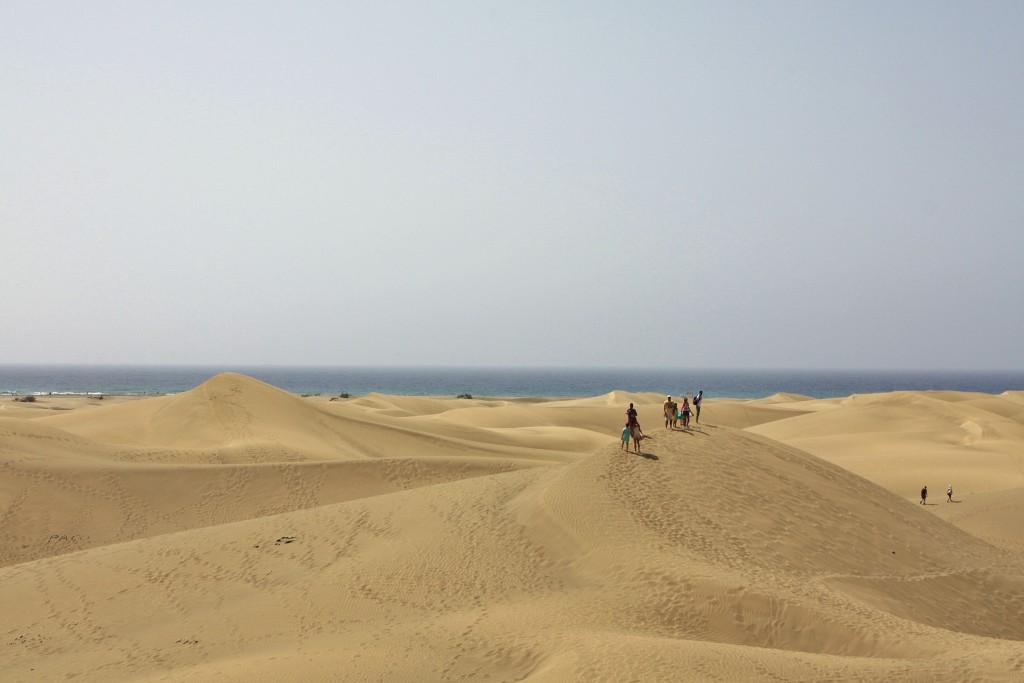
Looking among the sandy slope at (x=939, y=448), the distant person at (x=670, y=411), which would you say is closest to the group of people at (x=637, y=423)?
the distant person at (x=670, y=411)

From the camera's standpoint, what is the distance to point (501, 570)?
47.4 ft

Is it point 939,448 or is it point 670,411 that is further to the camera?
point 939,448

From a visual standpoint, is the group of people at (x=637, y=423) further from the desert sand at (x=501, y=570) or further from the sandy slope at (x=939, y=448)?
the sandy slope at (x=939, y=448)

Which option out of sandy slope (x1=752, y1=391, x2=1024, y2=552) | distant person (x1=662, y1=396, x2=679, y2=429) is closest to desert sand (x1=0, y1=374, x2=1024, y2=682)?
sandy slope (x1=752, y1=391, x2=1024, y2=552)

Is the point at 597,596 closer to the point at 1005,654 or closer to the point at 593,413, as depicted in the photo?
the point at 1005,654

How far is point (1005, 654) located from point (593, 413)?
45.5 metres

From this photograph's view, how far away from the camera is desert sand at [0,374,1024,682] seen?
10883 millimetres

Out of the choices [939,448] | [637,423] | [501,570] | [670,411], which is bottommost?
[501,570]

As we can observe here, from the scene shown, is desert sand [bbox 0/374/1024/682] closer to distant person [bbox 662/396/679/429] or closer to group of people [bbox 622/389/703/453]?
group of people [bbox 622/389/703/453]

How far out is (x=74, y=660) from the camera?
12.4 metres

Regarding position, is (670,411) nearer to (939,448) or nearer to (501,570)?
(501,570)

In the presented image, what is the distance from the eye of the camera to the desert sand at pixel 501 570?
10883 millimetres

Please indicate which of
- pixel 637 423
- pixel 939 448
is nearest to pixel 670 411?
pixel 637 423

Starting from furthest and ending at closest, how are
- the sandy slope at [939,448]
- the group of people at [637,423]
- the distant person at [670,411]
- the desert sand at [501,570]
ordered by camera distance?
the sandy slope at [939,448]
the distant person at [670,411]
the group of people at [637,423]
the desert sand at [501,570]
